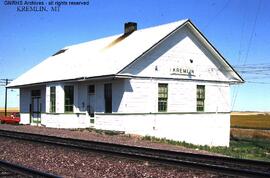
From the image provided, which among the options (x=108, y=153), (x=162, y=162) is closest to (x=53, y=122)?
(x=108, y=153)

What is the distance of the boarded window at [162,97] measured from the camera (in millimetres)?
28422

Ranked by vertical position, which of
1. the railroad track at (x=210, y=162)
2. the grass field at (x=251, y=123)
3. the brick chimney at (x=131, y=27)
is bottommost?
the grass field at (x=251, y=123)

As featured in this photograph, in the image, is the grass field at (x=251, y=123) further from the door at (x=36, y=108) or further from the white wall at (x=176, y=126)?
the door at (x=36, y=108)

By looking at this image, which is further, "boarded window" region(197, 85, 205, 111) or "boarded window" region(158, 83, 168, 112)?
"boarded window" region(197, 85, 205, 111)

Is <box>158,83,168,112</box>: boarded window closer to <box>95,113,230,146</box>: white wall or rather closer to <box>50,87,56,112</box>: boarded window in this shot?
<box>95,113,230,146</box>: white wall

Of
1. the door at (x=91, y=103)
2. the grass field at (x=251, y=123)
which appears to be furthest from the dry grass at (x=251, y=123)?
the door at (x=91, y=103)

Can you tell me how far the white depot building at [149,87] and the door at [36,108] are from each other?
5.18 feet

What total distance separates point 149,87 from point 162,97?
4.14 ft

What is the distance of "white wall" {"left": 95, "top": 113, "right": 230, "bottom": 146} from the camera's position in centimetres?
2694

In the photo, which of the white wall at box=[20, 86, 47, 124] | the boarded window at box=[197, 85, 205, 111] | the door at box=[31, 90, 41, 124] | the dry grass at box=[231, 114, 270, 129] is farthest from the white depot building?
the dry grass at box=[231, 114, 270, 129]

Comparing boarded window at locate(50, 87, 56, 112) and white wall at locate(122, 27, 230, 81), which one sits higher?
white wall at locate(122, 27, 230, 81)

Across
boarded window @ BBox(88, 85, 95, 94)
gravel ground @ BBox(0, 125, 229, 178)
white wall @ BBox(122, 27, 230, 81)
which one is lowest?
gravel ground @ BBox(0, 125, 229, 178)

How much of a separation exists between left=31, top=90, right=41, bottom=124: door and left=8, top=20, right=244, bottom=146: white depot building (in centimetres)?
158

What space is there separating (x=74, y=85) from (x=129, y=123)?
19.1ft
